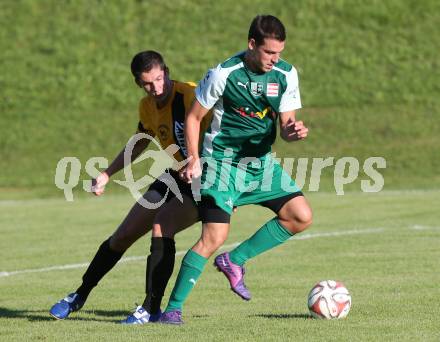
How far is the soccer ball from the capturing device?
880 cm

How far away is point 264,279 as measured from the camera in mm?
12070

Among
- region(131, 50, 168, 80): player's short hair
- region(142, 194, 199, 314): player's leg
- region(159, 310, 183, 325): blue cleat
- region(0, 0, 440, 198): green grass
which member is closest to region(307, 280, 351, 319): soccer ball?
region(159, 310, 183, 325): blue cleat

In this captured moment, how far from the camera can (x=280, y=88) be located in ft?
28.9

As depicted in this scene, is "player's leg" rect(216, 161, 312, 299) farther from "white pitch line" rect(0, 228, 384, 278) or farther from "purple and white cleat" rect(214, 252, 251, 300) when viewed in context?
"white pitch line" rect(0, 228, 384, 278)

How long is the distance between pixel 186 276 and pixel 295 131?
4.88 ft

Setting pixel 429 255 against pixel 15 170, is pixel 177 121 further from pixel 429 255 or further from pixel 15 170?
pixel 15 170

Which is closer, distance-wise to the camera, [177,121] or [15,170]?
[177,121]

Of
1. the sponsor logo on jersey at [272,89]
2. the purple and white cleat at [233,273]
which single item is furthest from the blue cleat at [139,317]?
the sponsor logo on jersey at [272,89]

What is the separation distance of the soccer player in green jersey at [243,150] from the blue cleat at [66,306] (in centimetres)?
102

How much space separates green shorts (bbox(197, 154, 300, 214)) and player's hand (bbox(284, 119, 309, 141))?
0.52m

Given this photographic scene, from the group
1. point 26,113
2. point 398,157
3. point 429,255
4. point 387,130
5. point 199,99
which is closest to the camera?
point 199,99

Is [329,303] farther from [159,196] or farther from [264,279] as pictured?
[264,279]

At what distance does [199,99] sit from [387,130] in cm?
2581

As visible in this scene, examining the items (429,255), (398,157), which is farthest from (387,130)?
(429,255)
